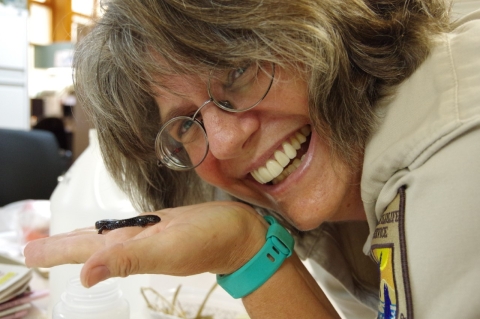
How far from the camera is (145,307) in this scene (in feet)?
2.86

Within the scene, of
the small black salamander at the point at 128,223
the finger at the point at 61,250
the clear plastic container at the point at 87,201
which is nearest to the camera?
the finger at the point at 61,250

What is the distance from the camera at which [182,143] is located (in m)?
0.84

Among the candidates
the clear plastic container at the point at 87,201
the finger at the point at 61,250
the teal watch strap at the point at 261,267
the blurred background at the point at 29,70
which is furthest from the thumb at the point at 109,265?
the blurred background at the point at 29,70

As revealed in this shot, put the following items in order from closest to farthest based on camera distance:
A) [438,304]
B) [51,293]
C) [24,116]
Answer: [438,304], [51,293], [24,116]

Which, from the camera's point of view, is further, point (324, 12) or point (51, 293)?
point (51, 293)

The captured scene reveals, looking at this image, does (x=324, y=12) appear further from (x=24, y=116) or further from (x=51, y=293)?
(x=24, y=116)

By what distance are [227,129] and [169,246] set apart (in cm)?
22

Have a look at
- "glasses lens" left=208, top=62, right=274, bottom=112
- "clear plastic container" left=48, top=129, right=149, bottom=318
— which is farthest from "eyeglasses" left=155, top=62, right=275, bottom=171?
"clear plastic container" left=48, top=129, right=149, bottom=318

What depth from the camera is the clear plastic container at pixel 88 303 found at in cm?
69

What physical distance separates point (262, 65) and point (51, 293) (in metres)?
0.68

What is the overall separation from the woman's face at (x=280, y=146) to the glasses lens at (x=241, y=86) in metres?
0.01

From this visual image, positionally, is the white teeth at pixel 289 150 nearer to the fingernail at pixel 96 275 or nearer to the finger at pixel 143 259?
the finger at pixel 143 259

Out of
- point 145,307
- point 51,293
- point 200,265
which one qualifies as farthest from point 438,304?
point 51,293

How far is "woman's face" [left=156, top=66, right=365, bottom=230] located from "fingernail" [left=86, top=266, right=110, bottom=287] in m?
0.29
